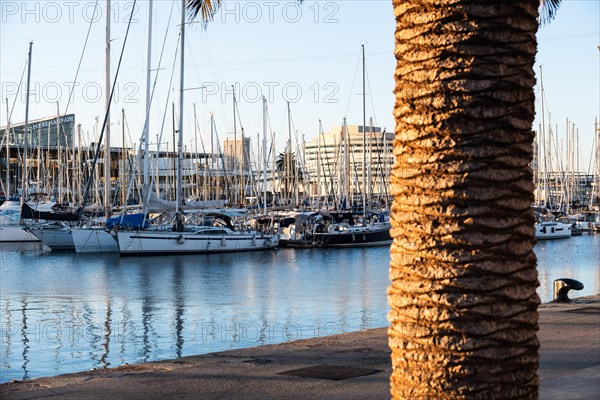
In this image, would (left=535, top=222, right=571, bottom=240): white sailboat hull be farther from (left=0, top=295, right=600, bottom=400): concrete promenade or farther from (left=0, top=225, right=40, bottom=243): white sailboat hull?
(left=0, top=295, right=600, bottom=400): concrete promenade

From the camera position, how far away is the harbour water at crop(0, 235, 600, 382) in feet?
61.8

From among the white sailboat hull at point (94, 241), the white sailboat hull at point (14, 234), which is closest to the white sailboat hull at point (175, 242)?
the white sailboat hull at point (94, 241)

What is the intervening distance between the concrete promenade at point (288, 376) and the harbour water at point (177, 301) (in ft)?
19.0

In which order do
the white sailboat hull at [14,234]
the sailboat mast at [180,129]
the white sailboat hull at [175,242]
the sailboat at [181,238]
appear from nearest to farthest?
the sailboat mast at [180,129] < the sailboat at [181,238] < the white sailboat hull at [175,242] < the white sailboat hull at [14,234]

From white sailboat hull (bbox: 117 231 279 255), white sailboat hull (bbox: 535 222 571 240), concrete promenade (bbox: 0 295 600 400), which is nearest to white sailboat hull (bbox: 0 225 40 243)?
white sailboat hull (bbox: 117 231 279 255)

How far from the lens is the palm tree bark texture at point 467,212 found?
3.95 metres

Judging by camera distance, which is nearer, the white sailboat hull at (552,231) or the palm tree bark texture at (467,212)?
the palm tree bark texture at (467,212)

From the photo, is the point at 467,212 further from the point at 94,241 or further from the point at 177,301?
the point at 94,241

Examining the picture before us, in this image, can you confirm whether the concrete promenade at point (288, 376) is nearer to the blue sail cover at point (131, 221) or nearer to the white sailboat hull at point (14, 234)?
the blue sail cover at point (131, 221)

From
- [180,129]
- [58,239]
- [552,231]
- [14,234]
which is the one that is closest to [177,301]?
[180,129]

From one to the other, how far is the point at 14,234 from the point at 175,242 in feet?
86.4

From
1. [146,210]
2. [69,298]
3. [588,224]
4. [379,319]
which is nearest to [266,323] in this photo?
[379,319]

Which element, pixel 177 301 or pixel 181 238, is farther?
pixel 181 238

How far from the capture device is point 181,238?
2051 inches
